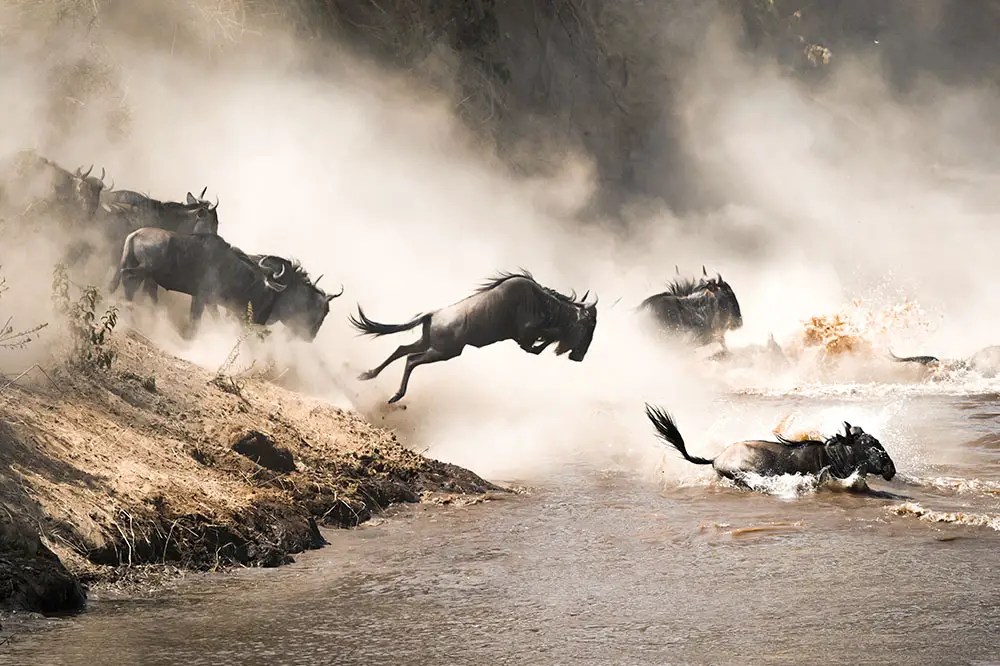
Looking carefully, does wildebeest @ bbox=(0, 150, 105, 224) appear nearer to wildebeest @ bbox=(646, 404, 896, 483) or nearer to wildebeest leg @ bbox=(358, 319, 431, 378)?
wildebeest leg @ bbox=(358, 319, 431, 378)

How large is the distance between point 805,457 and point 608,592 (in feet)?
12.2

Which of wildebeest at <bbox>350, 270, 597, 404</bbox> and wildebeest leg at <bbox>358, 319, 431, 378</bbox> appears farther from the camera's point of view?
wildebeest leg at <bbox>358, 319, 431, 378</bbox>

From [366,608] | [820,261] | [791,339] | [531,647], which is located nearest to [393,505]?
[366,608]

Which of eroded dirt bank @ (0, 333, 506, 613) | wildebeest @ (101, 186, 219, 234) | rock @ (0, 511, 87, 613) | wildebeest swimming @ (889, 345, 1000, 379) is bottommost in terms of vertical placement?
rock @ (0, 511, 87, 613)

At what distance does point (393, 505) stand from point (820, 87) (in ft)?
126

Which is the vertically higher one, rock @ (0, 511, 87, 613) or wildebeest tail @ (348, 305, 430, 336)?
wildebeest tail @ (348, 305, 430, 336)

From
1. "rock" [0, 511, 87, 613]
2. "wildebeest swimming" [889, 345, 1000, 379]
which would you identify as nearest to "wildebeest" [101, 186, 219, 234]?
"rock" [0, 511, 87, 613]

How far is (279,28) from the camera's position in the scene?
23.5 m

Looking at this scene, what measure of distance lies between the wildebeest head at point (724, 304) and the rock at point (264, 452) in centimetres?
1448

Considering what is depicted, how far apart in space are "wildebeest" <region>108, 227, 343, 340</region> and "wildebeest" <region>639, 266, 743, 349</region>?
30.1 feet

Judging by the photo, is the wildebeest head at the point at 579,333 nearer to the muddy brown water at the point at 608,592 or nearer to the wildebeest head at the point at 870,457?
the muddy brown water at the point at 608,592

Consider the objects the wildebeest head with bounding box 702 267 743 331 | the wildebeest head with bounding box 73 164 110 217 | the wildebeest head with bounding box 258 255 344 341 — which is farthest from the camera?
the wildebeest head with bounding box 702 267 743 331

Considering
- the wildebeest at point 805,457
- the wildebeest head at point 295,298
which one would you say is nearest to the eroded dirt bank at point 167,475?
the wildebeest at point 805,457

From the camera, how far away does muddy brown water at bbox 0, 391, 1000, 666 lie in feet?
17.6
